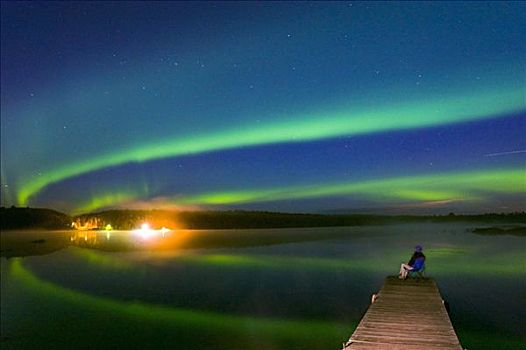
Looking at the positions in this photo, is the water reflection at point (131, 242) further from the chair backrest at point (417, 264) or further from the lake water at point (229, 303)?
the chair backrest at point (417, 264)

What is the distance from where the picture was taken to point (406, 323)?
13.8m

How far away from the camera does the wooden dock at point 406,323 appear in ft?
37.8

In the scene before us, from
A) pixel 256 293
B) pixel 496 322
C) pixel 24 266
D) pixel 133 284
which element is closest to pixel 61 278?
pixel 133 284

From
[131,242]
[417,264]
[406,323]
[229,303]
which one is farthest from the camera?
[131,242]

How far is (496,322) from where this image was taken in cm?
2164

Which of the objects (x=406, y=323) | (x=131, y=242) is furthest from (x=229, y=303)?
(x=131, y=242)

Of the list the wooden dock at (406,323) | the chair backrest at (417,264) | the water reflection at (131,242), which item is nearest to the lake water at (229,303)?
the wooden dock at (406,323)

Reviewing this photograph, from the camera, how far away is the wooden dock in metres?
11.5

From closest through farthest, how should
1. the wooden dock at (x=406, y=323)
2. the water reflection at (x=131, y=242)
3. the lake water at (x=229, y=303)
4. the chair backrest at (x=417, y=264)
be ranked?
the wooden dock at (x=406, y=323) → the lake water at (x=229, y=303) → the chair backrest at (x=417, y=264) → the water reflection at (x=131, y=242)

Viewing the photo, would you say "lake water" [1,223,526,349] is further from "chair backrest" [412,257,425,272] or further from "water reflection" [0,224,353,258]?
"water reflection" [0,224,353,258]

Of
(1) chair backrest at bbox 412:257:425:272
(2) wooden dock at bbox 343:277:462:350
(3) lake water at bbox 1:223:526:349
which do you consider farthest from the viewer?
(1) chair backrest at bbox 412:257:425:272

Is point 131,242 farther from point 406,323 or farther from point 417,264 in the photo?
point 406,323

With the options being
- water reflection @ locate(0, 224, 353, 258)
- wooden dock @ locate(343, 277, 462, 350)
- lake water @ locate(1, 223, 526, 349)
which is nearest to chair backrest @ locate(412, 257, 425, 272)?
wooden dock @ locate(343, 277, 462, 350)

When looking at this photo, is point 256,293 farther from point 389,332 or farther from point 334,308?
point 389,332
